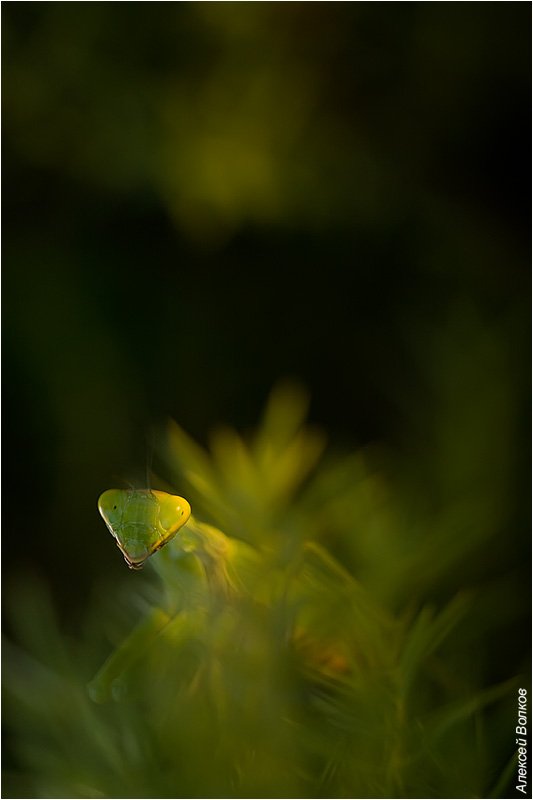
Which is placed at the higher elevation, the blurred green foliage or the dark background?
the dark background

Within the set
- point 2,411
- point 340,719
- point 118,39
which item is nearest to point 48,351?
point 2,411

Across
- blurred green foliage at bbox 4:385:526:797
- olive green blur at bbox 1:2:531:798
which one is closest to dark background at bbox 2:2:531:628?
olive green blur at bbox 1:2:531:798

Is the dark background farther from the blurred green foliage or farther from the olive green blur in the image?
the blurred green foliage

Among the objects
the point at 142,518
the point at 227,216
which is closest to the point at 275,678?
the point at 142,518

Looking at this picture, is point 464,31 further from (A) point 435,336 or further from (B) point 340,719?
(B) point 340,719

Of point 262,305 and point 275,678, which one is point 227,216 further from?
point 275,678

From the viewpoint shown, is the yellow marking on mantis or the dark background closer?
the yellow marking on mantis

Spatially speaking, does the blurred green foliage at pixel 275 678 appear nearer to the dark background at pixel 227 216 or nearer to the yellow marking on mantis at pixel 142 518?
the yellow marking on mantis at pixel 142 518

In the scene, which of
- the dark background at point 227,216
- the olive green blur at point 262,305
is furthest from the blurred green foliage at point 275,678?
the dark background at point 227,216
